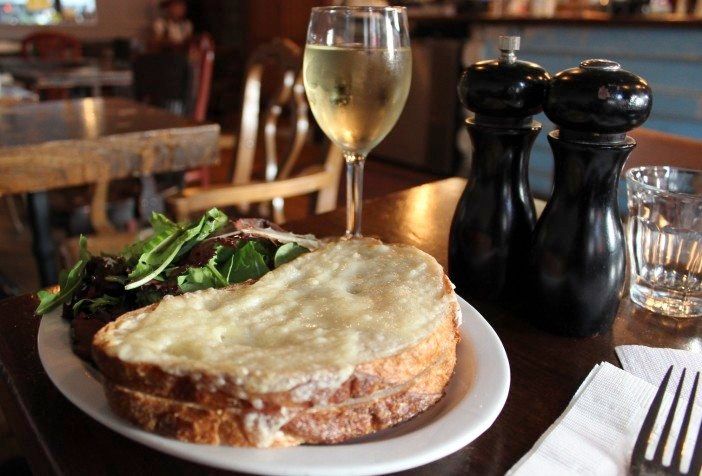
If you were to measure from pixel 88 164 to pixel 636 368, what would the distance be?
1.23 meters

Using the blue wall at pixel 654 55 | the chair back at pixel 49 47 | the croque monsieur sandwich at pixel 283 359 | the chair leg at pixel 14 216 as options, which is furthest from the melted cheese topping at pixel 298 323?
the chair back at pixel 49 47

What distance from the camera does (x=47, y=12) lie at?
6613mm

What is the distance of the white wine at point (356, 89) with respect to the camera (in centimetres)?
77

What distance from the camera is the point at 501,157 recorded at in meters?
0.70

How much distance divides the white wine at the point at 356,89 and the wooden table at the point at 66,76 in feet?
9.59

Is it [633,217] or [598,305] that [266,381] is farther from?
[633,217]

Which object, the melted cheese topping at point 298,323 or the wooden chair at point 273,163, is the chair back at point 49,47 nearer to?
the wooden chair at point 273,163

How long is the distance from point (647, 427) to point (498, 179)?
1.08ft

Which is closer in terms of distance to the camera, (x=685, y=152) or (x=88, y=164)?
(x=685, y=152)

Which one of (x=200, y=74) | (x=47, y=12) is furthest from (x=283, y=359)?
(x=47, y=12)

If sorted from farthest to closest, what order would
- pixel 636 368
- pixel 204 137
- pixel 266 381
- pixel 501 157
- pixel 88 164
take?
1. pixel 204 137
2. pixel 88 164
3. pixel 501 157
4. pixel 636 368
5. pixel 266 381

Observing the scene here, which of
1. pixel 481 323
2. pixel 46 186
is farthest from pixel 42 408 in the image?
pixel 46 186

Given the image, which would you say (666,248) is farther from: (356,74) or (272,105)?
(272,105)

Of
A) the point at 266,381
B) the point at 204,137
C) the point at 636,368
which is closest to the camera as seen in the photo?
the point at 266,381
